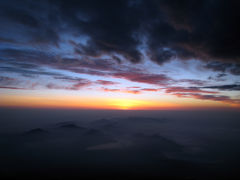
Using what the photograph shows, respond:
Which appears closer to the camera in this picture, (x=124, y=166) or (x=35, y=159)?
(x=124, y=166)

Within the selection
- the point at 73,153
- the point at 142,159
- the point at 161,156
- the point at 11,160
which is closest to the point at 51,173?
the point at 73,153

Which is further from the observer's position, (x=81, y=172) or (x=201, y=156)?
(x=201, y=156)

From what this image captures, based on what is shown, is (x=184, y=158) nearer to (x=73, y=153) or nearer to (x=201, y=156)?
(x=201, y=156)

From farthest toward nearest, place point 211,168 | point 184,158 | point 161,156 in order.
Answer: point 161,156 < point 184,158 < point 211,168

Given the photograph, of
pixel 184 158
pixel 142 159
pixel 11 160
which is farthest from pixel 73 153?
pixel 184 158

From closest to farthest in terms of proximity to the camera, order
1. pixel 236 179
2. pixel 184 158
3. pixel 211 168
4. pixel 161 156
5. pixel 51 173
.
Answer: pixel 236 179 < pixel 51 173 < pixel 211 168 < pixel 184 158 < pixel 161 156

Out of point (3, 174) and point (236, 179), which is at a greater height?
point (236, 179)

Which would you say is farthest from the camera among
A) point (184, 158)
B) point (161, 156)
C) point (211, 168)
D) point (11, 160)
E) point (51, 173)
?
point (161, 156)

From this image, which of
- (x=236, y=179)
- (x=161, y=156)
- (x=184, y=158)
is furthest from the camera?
(x=161, y=156)

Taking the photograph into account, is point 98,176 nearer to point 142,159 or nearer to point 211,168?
point 142,159
